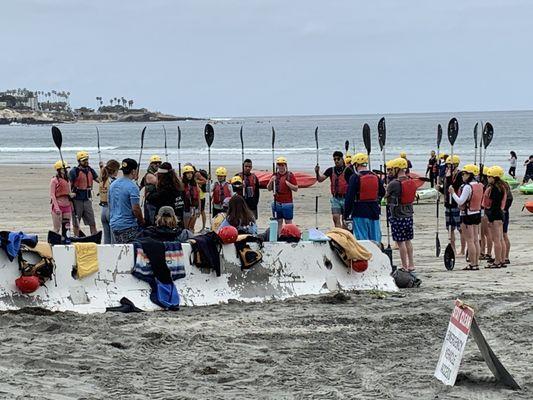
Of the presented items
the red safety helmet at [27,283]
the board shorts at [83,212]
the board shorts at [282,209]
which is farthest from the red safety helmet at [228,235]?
the board shorts at [83,212]

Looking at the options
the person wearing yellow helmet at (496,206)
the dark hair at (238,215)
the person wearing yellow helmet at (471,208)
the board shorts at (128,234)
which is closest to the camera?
the board shorts at (128,234)

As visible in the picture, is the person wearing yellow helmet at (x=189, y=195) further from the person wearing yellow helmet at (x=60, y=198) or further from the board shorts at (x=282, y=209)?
the person wearing yellow helmet at (x=60, y=198)

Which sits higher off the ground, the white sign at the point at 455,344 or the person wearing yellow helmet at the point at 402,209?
the person wearing yellow helmet at the point at 402,209

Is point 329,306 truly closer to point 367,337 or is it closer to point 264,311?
point 264,311

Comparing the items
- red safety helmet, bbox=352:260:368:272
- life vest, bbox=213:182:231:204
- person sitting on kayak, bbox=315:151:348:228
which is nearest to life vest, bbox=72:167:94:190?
life vest, bbox=213:182:231:204

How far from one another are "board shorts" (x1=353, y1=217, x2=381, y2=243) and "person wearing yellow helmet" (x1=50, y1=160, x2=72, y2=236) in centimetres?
459

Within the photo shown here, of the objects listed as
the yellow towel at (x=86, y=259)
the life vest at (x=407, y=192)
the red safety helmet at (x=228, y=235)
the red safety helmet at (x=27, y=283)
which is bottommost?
the red safety helmet at (x=27, y=283)

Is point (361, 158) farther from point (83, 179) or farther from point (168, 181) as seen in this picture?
point (83, 179)

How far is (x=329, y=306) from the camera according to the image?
9.37 meters

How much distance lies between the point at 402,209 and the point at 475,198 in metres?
1.47

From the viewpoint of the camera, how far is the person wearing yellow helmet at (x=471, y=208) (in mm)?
12219

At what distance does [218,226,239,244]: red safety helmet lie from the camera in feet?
31.9

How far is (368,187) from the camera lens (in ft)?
37.2

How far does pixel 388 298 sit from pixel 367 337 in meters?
1.91
